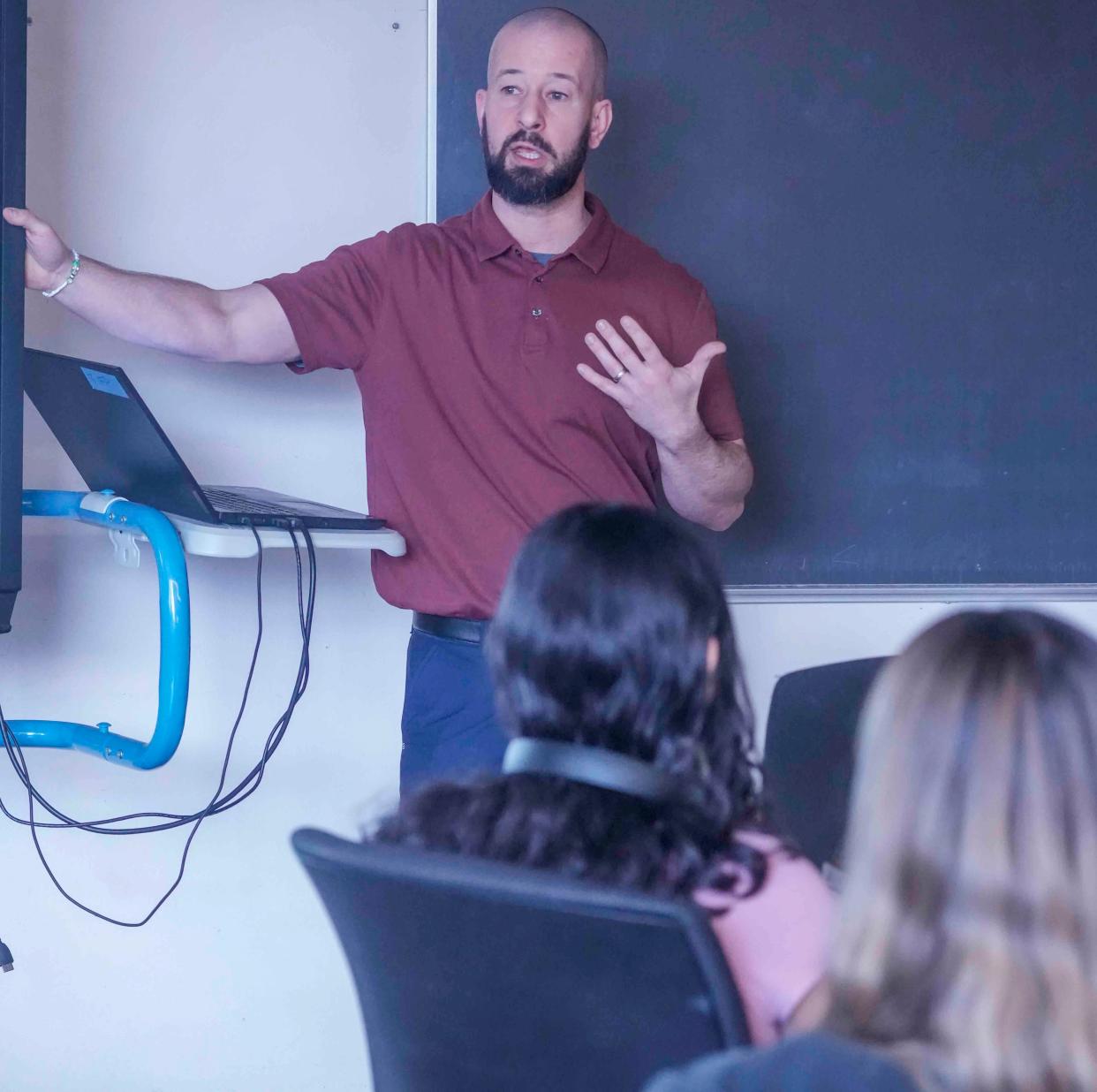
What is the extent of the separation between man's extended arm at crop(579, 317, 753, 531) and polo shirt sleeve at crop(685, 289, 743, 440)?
97mm

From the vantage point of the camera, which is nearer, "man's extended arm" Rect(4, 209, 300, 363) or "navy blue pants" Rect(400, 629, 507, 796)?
"man's extended arm" Rect(4, 209, 300, 363)

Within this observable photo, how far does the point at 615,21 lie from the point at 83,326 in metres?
1.15

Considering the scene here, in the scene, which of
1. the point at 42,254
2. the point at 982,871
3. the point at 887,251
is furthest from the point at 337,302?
the point at 982,871

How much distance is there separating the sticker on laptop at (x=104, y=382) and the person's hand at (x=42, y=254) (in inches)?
6.9

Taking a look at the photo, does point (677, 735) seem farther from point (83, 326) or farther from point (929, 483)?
point (929, 483)

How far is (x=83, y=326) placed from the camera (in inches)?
90.7

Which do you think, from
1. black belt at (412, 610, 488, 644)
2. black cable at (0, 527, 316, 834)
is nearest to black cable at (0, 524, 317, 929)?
black cable at (0, 527, 316, 834)

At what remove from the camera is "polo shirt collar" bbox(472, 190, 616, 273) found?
7.20ft

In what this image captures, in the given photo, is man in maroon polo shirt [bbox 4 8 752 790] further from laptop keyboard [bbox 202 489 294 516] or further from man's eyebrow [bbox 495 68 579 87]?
laptop keyboard [bbox 202 489 294 516]

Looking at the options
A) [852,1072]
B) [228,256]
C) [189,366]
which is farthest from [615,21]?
[852,1072]

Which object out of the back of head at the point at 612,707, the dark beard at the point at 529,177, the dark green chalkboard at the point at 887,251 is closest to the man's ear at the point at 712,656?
the back of head at the point at 612,707

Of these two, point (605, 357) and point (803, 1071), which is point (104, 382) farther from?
point (803, 1071)

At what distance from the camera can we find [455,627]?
2156mm

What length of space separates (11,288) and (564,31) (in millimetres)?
1029
